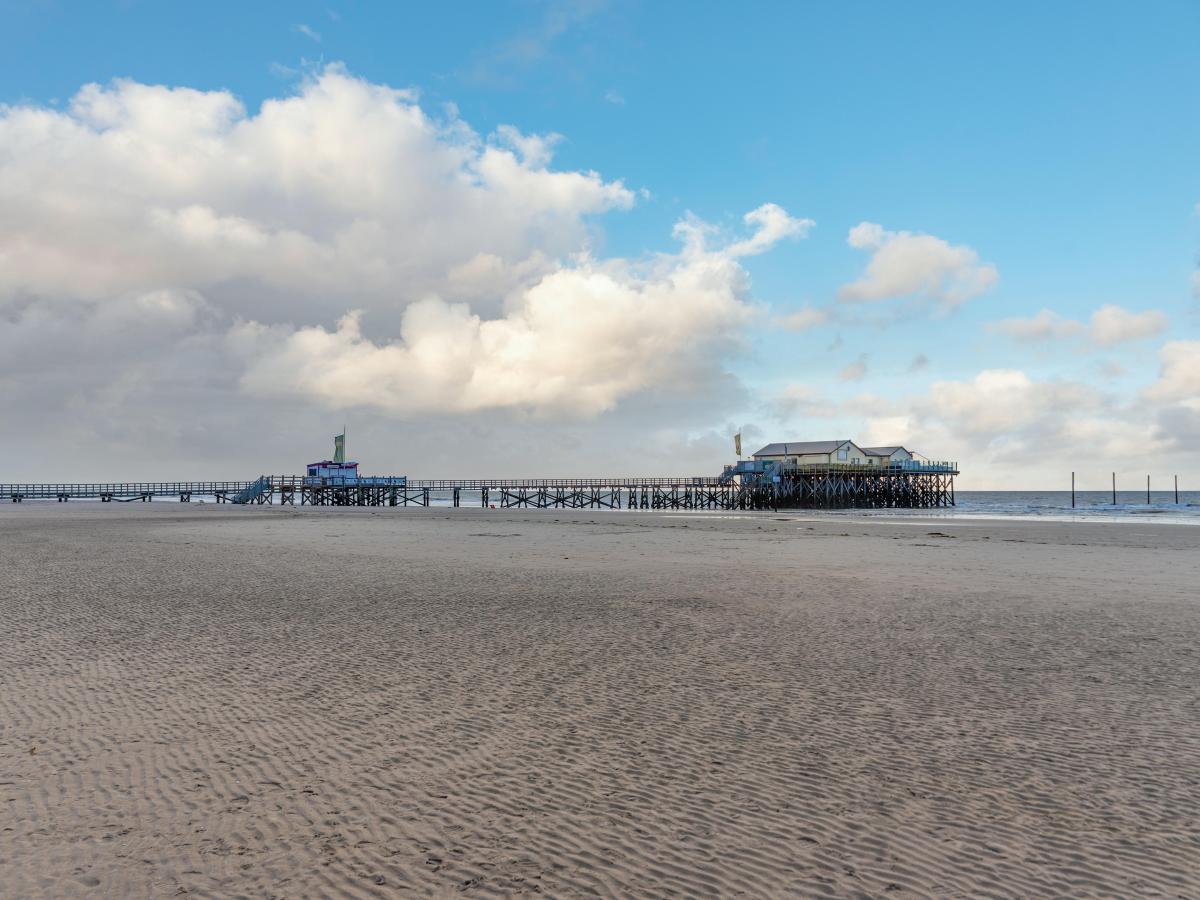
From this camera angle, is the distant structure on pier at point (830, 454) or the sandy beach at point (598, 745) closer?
the sandy beach at point (598, 745)

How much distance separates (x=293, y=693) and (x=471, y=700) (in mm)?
1607

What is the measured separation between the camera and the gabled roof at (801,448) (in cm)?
7888

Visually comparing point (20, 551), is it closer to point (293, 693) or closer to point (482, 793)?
point (293, 693)

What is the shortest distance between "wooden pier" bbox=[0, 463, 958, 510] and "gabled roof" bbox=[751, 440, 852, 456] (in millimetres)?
2649

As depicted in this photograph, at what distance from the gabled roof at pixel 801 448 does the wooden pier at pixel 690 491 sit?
2.65 meters

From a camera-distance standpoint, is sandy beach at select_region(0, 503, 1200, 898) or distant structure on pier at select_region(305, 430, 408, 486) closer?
sandy beach at select_region(0, 503, 1200, 898)

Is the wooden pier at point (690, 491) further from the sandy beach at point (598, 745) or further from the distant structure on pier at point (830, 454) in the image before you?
the sandy beach at point (598, 745)

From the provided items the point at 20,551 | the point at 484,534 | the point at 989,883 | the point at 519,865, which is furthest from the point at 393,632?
the point at 484,534

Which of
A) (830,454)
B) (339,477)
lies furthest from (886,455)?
(339,477)

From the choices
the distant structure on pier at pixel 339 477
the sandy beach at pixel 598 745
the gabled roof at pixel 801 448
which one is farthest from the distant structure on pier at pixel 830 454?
the sandy beach at pixel 598 745

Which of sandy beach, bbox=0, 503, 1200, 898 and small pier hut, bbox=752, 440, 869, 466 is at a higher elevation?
small pier hut, bbox=752, 440, 869, 466

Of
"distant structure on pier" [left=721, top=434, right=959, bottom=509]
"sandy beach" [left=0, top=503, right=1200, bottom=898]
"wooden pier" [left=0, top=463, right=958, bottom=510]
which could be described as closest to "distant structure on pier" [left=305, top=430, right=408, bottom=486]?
"wooden pier" [left=0, top=463, right=958, bottom=510]

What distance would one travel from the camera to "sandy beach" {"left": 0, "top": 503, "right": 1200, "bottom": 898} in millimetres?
3607

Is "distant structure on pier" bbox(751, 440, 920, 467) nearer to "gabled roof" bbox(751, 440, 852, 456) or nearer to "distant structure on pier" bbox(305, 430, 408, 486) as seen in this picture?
"gabled roof" bbox(751, 440, 852, 456)
